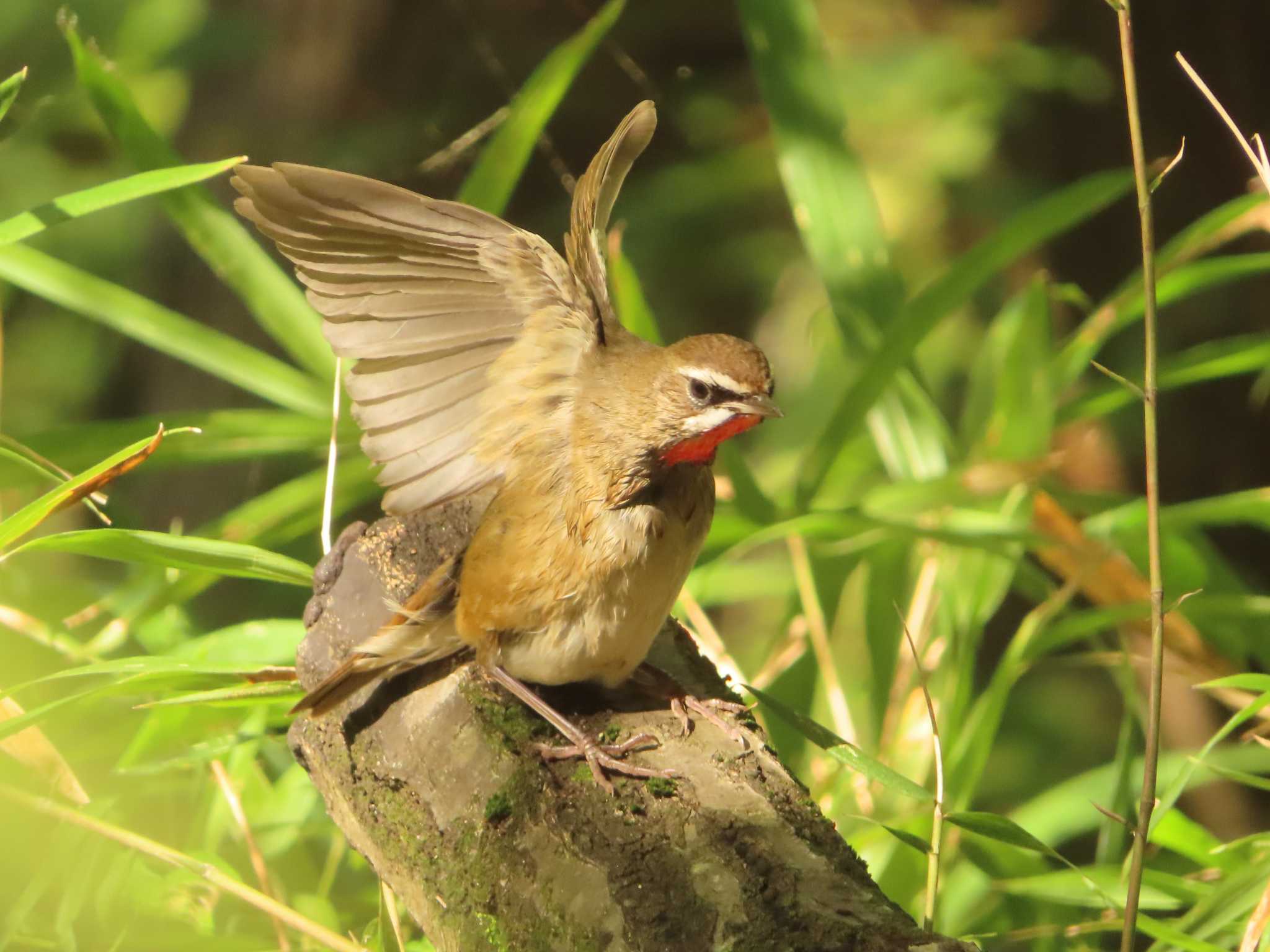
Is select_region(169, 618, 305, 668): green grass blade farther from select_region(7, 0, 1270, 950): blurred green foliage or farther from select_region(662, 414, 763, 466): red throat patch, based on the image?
select_region(662, 414, 763, 466): red throat patch

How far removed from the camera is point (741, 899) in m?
1.61

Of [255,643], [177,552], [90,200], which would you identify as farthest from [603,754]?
[90,200]

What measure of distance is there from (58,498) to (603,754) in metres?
1.00

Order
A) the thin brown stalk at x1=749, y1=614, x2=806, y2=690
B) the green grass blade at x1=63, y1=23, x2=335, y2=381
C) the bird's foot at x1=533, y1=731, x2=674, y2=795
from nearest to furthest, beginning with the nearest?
the bird's foot at x1=533, y1=731, x2=674, y2=795 → the green grass blade at x1=63, y1=23, x2=335, y2=381 → the thin brown stalk at x1=749, y1=614, x2=806, y2=690

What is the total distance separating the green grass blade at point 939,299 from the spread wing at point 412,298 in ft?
3.75

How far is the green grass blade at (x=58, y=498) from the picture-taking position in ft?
6.97

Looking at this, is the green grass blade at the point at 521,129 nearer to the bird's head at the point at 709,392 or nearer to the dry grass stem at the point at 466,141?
the dry grass stem at the point at 466,141

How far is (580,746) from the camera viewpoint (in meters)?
2.02

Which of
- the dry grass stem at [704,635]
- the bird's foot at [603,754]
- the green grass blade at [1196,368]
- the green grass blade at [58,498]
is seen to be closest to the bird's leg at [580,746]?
the bird's foot at [603,754]

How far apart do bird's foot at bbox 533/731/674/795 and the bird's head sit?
0.50m

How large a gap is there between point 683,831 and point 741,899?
0.18 metres

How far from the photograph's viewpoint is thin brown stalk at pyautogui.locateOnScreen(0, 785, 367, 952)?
6.84 ft

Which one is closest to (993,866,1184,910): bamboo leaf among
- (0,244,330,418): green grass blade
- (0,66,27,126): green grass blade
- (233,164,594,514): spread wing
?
(233,164,594,514): spread wing

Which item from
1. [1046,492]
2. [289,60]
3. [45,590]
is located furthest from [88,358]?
[1046,492]
